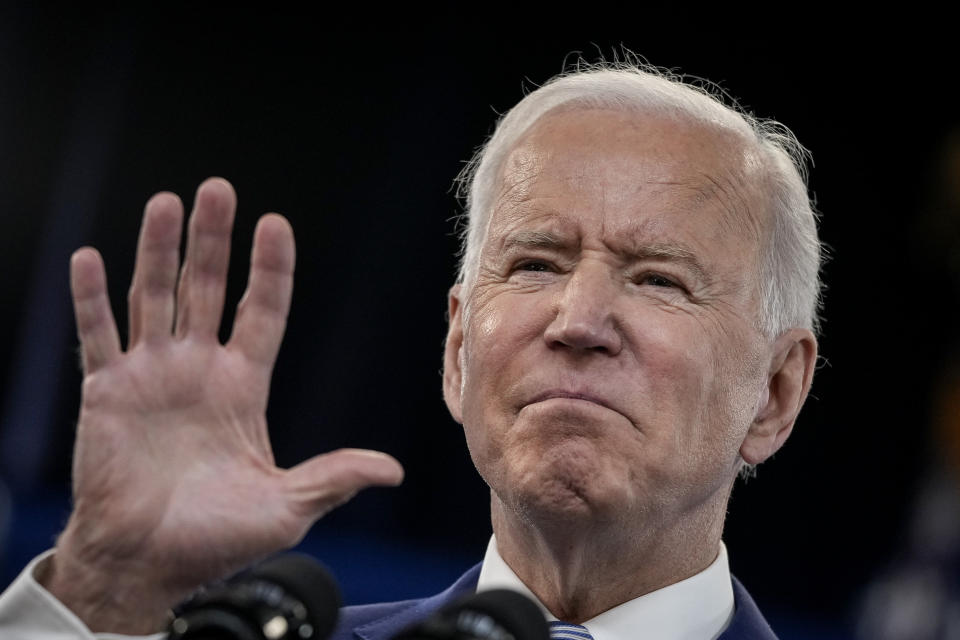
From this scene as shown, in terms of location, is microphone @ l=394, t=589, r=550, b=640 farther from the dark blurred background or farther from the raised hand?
the dark blurred background

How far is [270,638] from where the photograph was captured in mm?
1192

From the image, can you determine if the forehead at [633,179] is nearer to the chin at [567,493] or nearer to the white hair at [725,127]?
the white hair at [725,127]

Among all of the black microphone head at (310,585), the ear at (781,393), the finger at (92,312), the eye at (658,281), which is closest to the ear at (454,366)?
the eye at (658,281)

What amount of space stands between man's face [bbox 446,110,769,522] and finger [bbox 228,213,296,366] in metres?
0.39

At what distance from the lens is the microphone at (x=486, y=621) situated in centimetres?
112

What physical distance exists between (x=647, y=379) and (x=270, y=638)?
3.12 ft

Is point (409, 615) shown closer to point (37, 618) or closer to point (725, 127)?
point (37, 618)

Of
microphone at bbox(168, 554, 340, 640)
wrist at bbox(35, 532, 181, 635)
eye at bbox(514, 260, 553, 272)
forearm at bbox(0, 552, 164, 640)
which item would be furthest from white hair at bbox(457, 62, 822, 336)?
microphone at bbox(168, 554, 340, 640)

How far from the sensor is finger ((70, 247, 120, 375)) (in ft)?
6.02

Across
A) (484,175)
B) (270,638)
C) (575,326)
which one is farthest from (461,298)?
(270,638)

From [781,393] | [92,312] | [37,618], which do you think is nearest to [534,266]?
[781,393]

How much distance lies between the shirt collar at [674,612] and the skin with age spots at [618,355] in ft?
0.09

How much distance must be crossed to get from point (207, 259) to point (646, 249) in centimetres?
76

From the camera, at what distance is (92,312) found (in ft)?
6.07
